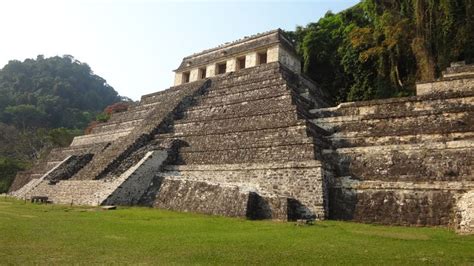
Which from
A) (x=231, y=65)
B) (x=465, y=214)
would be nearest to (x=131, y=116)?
(x=231, y=65)

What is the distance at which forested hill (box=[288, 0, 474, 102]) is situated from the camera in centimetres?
1922

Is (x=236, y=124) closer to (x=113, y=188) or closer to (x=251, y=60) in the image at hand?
(x=113, y=188)

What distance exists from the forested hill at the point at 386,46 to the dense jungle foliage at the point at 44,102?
24138mm

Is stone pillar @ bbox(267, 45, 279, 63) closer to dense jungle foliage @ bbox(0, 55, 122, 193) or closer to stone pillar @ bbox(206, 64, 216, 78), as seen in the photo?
stone pillar @ bbox(206, 64, 216, 78)

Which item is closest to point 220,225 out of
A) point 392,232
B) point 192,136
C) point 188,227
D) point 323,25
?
point 188,227

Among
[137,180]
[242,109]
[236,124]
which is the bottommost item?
[137,180]

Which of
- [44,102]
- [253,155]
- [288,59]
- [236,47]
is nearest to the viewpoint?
[253,155]

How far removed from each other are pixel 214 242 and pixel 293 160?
Answer: 588 cm

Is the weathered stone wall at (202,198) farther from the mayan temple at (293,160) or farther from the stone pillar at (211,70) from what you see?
the stone pillar at (211,70)

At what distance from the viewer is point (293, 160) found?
12383mm

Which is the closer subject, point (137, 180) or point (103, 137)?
point (137, 180)

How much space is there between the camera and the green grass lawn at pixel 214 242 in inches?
225

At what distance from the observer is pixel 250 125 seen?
52.2 ft

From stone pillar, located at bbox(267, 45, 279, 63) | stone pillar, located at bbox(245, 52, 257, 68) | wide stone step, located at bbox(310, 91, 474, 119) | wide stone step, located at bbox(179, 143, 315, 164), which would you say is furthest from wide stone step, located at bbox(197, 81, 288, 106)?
wide stone step, located at bbox(179, 143, 315, 164)
